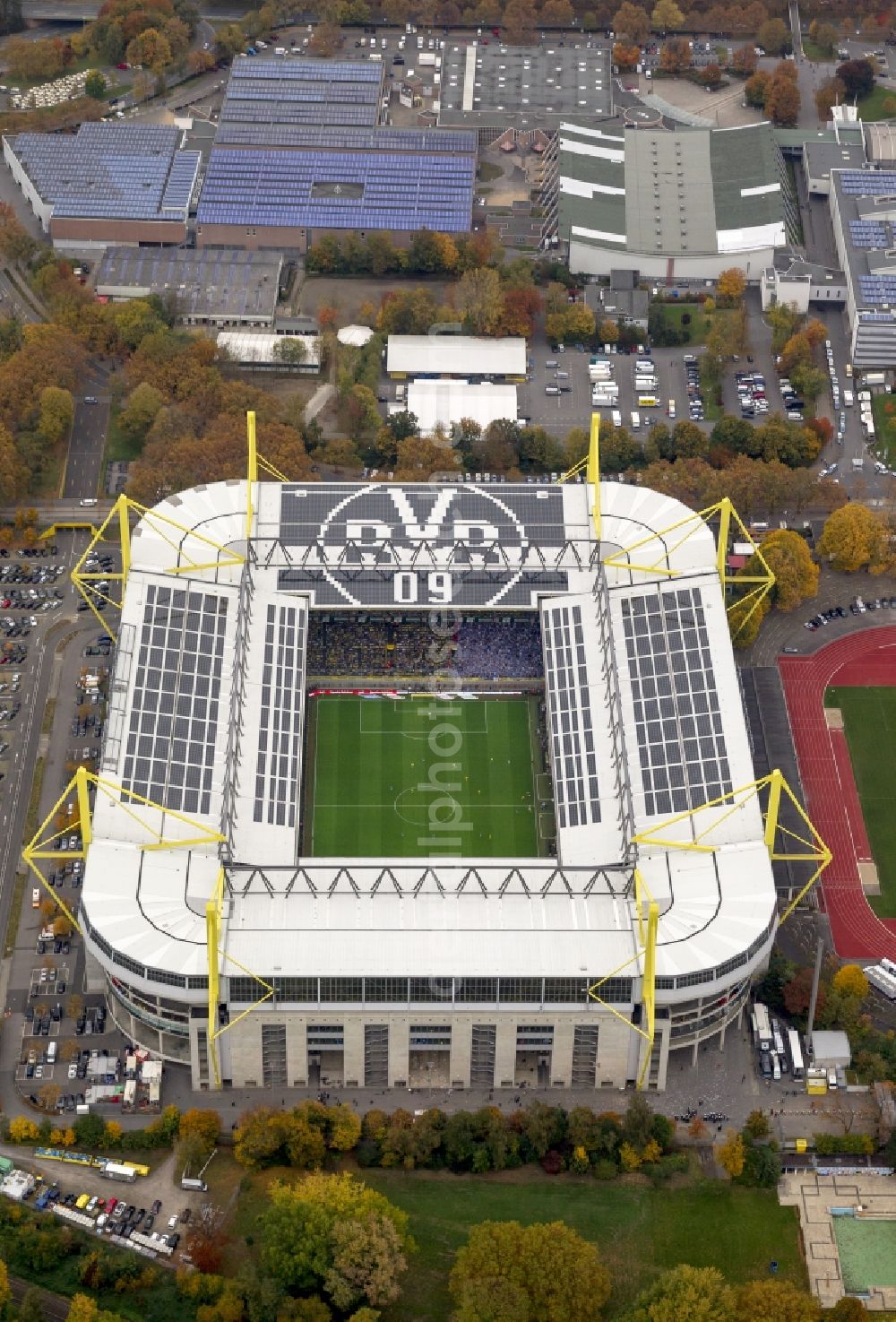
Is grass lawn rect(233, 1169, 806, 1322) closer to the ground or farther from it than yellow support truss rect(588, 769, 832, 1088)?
closer to the ground

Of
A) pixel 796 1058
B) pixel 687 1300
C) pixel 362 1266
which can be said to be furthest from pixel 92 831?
pixel 687 1300

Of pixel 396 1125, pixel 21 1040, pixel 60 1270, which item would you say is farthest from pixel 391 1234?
pixel 21 1040

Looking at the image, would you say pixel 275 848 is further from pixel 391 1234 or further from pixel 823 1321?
pixel 823 1321

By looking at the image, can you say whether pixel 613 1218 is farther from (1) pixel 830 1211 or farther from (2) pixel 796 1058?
(2) pixel 796 1058

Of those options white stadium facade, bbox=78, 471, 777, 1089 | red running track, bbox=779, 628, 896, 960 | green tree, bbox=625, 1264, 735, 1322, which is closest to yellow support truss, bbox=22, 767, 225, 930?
white stadium facade, bbox=78, 471, 777, 1089

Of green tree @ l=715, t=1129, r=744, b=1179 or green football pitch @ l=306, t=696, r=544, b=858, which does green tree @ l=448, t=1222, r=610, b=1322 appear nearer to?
green tree @ l=715, t=1129, r=744, b=1179
